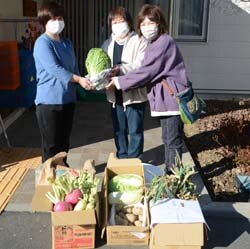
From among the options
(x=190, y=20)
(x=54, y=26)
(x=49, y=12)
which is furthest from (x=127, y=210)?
(x=190, y=20)

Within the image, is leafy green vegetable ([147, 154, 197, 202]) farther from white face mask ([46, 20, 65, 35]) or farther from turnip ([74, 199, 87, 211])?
white face mask ([46, 20, 65, 35])

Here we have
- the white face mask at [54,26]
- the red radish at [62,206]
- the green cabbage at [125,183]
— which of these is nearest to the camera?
the red radish at [62,206]

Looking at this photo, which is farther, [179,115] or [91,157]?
[91,157]

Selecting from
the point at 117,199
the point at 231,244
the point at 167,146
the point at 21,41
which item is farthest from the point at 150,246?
the point at 21,41

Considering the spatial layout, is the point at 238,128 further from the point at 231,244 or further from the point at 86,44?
the point at 86,44

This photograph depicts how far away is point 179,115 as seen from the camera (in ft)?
14.0

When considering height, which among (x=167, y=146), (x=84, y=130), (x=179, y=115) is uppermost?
(x=179, y=115)

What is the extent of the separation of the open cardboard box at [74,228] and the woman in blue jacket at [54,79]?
1063 millimetres

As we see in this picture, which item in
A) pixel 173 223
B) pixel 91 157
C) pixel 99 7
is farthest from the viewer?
pixel 99 7

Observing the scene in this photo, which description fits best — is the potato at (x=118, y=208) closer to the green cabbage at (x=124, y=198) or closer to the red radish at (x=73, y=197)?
the green cabbage at (x=124, y=198)

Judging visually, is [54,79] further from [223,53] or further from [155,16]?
[223,53]

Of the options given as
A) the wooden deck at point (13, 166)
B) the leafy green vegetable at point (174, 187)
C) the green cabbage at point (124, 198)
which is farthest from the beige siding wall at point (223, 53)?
the green cabbage at point (124, 198)

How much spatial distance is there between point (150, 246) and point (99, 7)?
7.31 m

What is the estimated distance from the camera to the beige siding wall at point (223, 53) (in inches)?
358
